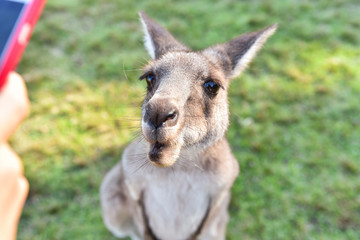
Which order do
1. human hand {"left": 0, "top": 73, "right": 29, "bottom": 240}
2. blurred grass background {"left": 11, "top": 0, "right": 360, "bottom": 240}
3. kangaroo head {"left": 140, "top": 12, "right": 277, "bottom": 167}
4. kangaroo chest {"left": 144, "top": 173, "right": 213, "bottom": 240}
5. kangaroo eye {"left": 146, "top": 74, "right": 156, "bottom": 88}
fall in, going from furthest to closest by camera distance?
blurred grass background {"left": 11, "top": 0, "right": 360, "bottom": 240}, kangaroo chest {"left": 144, "top": 173, "right": 213, "bottom": 240}, kangaroo eye {"left": 146, "top": 74, "right": 156, "bottom": 88}, kangaroo head {"left": 140, "top": 12, "right": 277, "bottom": 167}, human hand {"left": 0, "top": 73, "right": 29, "bottom": 240}

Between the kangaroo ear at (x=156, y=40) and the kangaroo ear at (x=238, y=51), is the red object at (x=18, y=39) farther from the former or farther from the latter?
the kangaroo ear at (x=238, y=51)

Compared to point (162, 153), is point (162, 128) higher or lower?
higher

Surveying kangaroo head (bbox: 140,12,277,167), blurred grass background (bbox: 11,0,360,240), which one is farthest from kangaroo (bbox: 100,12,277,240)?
blurred grass background (bbox: 11,0,360,240)

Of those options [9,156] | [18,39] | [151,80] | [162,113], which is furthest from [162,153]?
[18,39]

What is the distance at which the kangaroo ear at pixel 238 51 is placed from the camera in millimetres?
1877

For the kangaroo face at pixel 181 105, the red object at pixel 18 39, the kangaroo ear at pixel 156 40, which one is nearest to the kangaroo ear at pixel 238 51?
the kangaroo face at pixel 181 105

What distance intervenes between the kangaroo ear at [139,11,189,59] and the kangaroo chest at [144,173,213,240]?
0.76m

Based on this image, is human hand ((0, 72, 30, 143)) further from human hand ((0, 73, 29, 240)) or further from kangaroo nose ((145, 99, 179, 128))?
kangaroo nose ((145, 99, 179, 128))

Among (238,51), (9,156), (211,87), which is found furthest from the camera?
(238,51)

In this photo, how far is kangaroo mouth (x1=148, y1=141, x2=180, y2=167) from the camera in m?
1.39

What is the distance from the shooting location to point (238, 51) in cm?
191

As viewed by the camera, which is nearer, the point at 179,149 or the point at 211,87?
the point at 179,149

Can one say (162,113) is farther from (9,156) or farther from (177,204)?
(177,204)

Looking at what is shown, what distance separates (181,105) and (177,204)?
89cm
